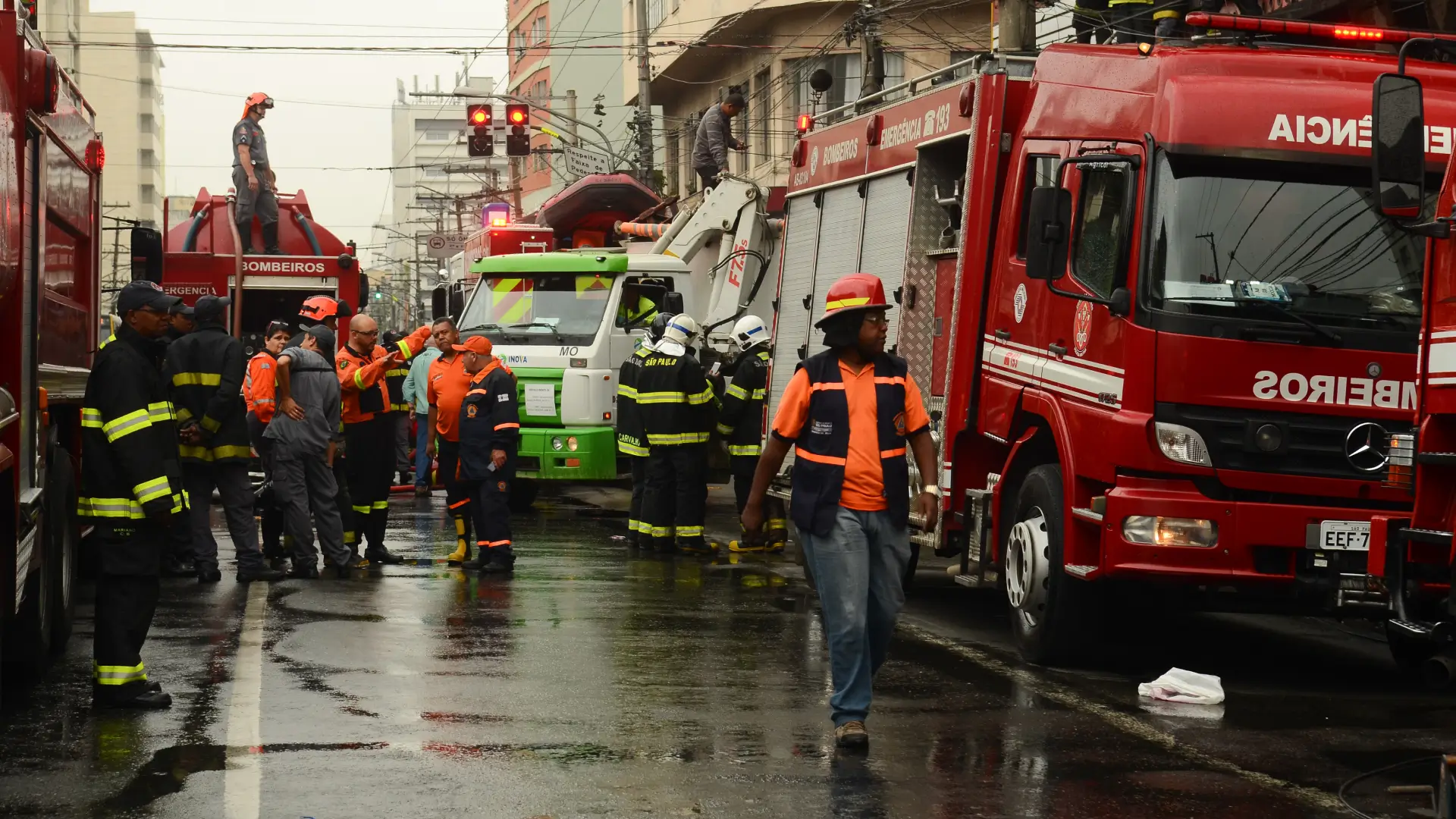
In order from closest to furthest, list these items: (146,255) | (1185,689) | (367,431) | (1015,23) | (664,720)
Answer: (664,720), (1185,689), (146,255), (367,431), (1015,23)

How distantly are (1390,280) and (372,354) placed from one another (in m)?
7.48

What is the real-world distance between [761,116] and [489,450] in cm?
2223

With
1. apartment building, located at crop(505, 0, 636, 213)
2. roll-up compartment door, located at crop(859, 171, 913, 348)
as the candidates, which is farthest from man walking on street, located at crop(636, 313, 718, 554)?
apartment building, located at crop(505, 0, 636, 213)

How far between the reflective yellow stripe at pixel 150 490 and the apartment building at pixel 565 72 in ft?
173

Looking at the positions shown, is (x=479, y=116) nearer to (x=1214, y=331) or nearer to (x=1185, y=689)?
(x=1214, y=331)

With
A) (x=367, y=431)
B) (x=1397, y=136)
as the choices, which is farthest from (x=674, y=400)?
(x=1397, y=136)

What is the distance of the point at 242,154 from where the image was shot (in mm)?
20578

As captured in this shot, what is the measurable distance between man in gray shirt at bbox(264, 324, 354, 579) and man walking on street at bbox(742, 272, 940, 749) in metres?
6.00

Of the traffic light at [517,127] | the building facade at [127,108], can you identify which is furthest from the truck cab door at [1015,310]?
the building facade at [127,108]

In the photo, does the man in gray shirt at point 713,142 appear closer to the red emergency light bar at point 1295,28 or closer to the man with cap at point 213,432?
the man with cap at point 213,432

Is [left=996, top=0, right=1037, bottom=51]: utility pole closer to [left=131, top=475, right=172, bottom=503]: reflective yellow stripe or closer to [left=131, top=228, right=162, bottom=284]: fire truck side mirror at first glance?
[left=131, top=228, right=162, bottom=284]: fire truck side mirror

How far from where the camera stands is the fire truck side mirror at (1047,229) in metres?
8.83

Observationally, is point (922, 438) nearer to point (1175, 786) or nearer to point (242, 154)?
point (1175, 786)

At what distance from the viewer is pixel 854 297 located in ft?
24.0
